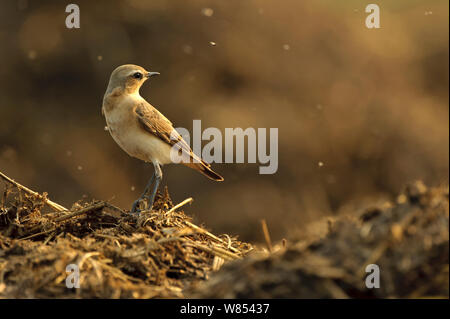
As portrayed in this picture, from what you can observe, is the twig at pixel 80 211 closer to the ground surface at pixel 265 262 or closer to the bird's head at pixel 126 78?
the ground surface at pixel 265 262

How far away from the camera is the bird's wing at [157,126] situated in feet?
20.9

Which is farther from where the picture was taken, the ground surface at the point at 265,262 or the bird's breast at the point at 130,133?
the bird's breast at the point at 130,133

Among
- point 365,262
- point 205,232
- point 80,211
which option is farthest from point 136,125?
point 365,262

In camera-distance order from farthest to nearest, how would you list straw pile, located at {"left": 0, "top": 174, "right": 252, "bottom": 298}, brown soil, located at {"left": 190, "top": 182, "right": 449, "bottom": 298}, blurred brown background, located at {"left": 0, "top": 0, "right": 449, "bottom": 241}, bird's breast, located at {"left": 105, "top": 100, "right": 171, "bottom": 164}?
blurred brown background, located at {"left": 0, "top": 0, "right": 449, "bottom": 241} → bird's breast, located at {"left": 105, "top": 100, "right": 171, "bottom": 164} → straw pile, located at {"left": 0, "top": 174, "right": 252, "bottom": 298} → brown soil, located at {"left": 190, "top": 182, "right": 449, "bottom": 298}

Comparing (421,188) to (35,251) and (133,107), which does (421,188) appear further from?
(133,107)

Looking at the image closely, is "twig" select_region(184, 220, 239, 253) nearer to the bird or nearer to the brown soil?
the brown soil

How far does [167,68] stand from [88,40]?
2027mm

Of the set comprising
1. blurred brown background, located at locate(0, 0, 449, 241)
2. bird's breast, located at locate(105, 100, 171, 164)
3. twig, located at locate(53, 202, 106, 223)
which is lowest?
twig, located at locate(53, 202, 106, 223)

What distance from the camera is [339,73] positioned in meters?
16.6

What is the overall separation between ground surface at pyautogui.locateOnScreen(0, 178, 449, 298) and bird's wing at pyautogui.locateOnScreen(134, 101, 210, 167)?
84.3 inches

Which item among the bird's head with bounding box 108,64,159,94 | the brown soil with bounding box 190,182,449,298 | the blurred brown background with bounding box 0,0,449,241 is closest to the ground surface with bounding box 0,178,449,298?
the brown soil with bounding box 190,182,449,298

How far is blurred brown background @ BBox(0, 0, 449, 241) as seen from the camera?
1374 centimetres

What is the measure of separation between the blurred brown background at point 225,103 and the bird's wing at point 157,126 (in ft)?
19.4

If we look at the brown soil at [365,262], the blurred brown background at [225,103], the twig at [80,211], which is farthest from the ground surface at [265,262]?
the blurred brown background at [225,103]
